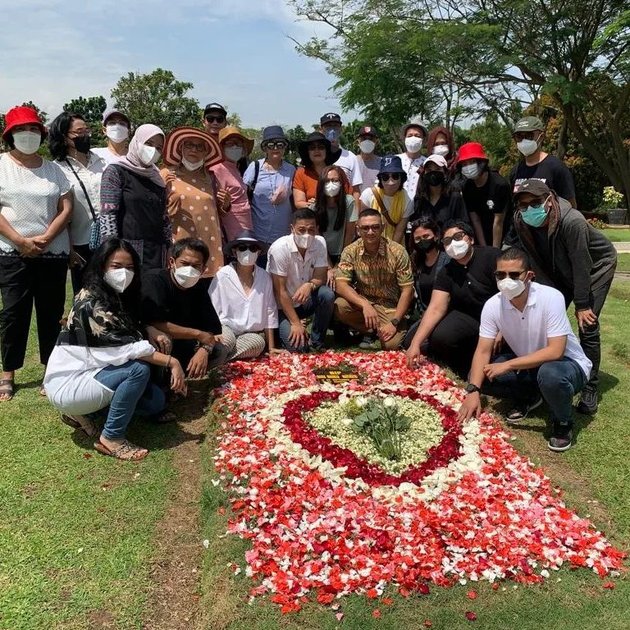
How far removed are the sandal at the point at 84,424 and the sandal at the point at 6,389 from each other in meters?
1.05

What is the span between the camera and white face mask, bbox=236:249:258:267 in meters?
6.10

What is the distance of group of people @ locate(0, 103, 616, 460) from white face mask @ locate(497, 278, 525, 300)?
0.05 ft

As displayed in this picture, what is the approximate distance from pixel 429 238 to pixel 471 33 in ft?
49.0

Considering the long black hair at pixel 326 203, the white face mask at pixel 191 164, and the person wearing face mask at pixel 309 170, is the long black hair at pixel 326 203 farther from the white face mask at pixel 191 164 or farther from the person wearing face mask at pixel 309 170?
the white face mask at pixel 191 164

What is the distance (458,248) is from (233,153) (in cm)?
288

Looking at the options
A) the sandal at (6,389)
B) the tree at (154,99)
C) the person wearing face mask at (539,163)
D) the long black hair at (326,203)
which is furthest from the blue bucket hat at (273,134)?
the tree at (154,99)

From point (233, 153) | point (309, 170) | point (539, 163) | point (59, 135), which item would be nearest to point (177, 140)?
point (233, 153)

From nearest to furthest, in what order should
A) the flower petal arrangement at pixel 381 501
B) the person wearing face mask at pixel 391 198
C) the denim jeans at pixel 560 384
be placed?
the flower petal arrangement at pixel 381 501
the denim jeans at pixel 560 384
the person wearing face mask at pixel 391 198

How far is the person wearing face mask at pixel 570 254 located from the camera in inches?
205

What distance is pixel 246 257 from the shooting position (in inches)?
241

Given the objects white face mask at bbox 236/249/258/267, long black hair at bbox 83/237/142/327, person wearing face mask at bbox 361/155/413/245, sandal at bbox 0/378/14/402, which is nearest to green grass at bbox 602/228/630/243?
person wearing face mask at bbox 361/155/413/245

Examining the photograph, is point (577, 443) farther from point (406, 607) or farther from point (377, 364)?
point (406, 607)

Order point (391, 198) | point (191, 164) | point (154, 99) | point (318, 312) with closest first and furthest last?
point (191, 164) → point (318, 312) → point (391, 198) → point (154, 99)

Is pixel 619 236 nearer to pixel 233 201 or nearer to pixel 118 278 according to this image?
→ pixel 233 201
